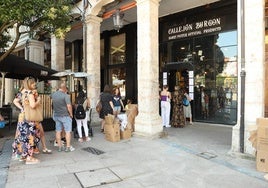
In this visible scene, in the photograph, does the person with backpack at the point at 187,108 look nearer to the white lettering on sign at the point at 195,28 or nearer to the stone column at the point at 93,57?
the white lettering on sign at the point at 195,28

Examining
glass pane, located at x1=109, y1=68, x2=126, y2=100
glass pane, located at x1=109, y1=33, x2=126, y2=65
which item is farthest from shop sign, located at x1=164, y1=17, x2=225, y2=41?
glass pane, located at x1=109, y1=68, x2=126, y2=100

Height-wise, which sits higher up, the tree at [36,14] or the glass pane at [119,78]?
the tree at [36,14]

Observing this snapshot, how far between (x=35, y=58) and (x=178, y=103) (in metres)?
10.2

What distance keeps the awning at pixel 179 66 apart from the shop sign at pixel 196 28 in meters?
1.17

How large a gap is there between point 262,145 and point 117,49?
10.9 meters

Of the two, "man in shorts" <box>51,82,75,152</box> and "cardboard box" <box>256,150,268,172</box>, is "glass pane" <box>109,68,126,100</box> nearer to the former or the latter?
"man in shorts" <box>51,82,75,152</box>

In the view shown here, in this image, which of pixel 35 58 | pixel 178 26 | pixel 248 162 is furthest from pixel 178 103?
pixel 35 58

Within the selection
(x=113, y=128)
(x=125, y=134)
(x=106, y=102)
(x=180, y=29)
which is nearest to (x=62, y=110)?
(x=113, y=128)

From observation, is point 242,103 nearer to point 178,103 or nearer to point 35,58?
point 178,103

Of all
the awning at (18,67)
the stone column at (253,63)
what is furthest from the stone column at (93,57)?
the stone column at (253,63)

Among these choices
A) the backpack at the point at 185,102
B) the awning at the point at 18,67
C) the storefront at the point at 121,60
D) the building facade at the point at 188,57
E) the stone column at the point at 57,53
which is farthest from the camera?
the stone column at the point at 57,53

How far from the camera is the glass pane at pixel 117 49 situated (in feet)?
46.6

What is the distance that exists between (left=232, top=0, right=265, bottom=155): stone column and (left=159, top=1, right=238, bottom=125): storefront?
426 cm

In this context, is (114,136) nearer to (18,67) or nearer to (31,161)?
(31,161)
